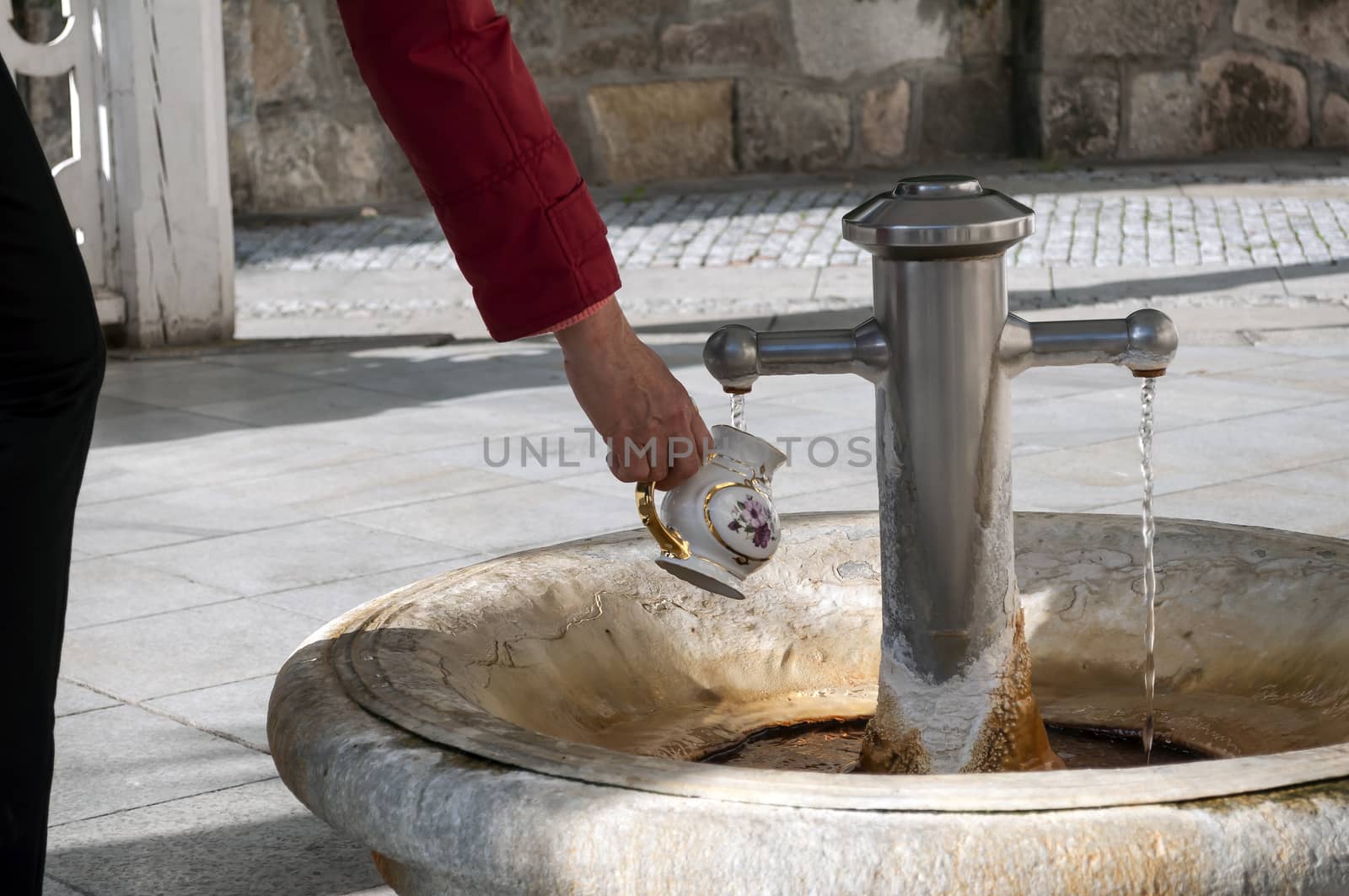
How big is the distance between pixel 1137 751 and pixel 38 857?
95 centimetres

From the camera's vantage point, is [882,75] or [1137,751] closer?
[1137,751]

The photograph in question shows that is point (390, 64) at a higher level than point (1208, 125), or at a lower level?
higher

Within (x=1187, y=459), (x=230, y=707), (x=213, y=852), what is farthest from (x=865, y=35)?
(x=213, y=852)

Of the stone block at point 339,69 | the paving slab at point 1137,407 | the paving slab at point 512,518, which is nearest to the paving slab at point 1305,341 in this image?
Result: the paving slab at point 1137,407

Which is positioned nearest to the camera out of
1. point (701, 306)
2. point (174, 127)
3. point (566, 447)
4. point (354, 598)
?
point (354, 598)

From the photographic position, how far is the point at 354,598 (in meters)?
3.02

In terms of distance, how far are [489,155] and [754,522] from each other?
1.20 feet

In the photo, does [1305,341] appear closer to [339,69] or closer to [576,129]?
[576,129]

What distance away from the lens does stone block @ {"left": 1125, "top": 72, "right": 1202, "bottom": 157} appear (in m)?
9.02

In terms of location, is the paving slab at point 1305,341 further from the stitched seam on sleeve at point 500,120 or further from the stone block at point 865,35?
the stitched seam on sleeve at point 500,120

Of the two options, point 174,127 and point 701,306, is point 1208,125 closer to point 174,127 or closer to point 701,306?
point 701,306

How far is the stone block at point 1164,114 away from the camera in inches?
355

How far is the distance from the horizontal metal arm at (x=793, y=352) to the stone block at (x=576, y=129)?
7476mm

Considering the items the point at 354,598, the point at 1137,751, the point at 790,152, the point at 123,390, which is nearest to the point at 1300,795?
the point at 1137,751
